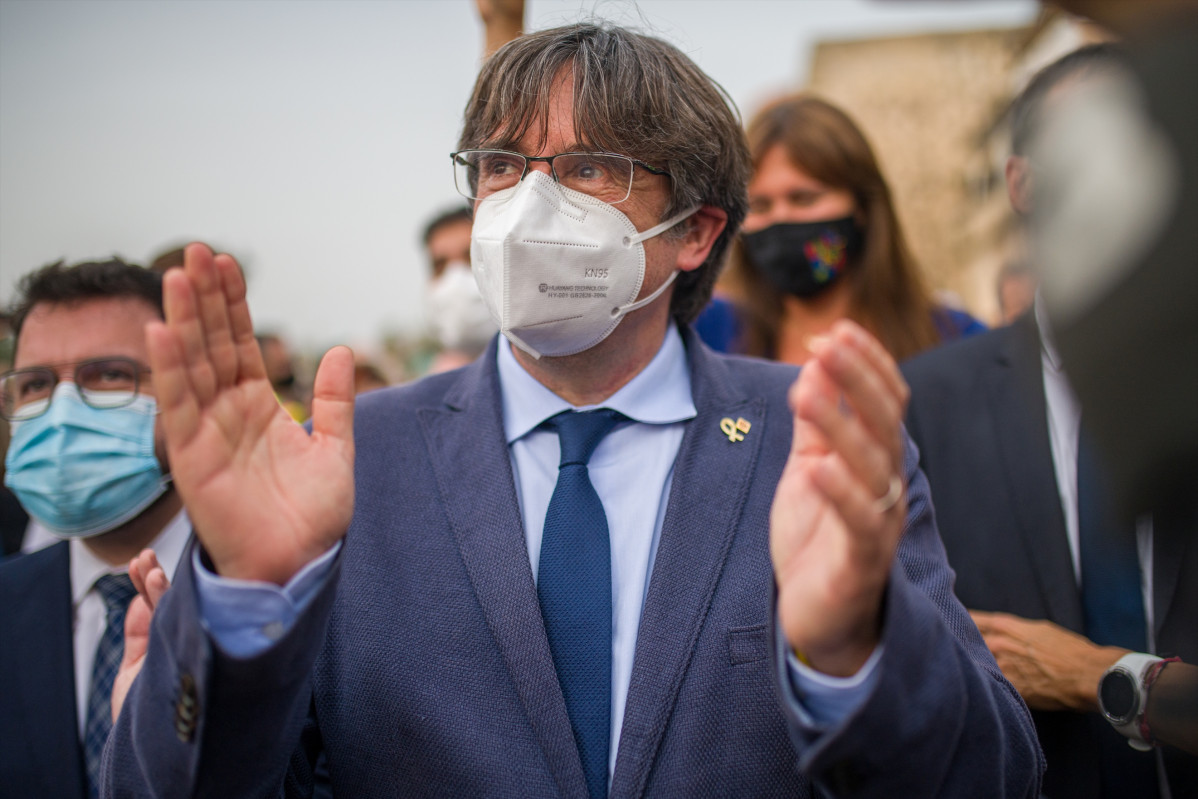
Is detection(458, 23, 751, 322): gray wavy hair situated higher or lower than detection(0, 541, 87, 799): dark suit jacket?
higher

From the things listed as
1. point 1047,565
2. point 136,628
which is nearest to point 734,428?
point 1047,565

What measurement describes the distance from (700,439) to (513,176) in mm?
857

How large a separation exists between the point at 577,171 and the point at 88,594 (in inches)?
75.1

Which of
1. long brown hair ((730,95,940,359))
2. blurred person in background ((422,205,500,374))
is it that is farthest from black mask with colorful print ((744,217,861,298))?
blurred person in background ((422,205,500,374))

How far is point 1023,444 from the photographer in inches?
107

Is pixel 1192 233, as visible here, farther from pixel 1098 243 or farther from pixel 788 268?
pixel 788 268

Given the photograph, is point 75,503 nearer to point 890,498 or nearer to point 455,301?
point 890,498

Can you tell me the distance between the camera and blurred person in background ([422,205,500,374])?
505 cm

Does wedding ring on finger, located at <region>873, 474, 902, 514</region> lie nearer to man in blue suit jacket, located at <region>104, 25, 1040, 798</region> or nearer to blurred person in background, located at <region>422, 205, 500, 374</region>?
man in blue suit jacket, located at <region>104, 25, 1040, 798</region>

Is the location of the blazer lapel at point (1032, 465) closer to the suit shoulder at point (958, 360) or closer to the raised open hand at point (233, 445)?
the suit shoulder at point (958, 360)

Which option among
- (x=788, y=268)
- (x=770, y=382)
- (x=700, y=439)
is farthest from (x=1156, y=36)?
(x=788, y=268)

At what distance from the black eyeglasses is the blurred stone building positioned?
824 mm

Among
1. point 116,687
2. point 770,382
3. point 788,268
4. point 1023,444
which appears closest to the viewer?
point 116,687

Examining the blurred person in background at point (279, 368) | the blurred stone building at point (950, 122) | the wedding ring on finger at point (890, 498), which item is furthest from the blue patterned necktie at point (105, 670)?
the blurred person in background at point (279, 368)
